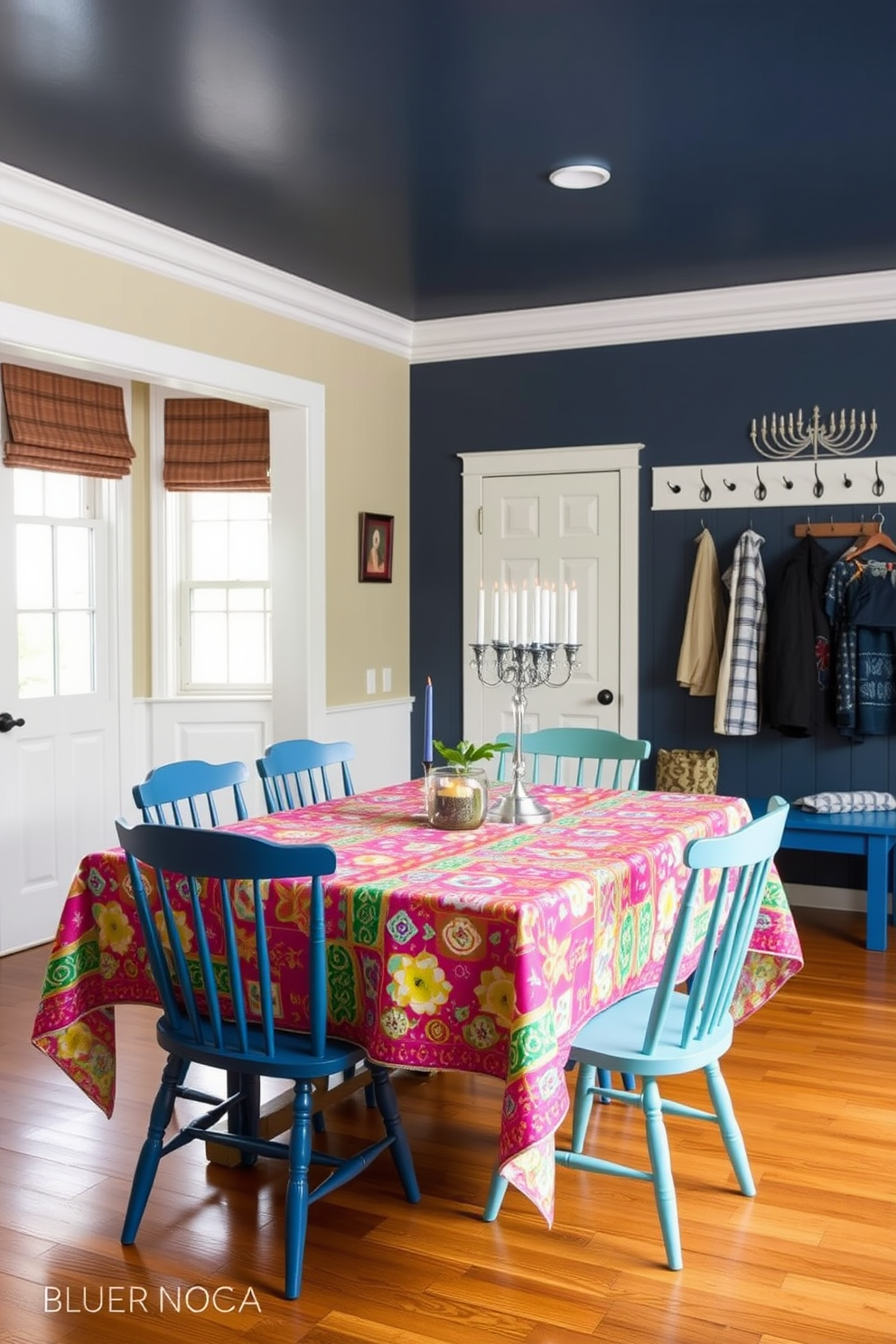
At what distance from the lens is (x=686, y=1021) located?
2.59 m

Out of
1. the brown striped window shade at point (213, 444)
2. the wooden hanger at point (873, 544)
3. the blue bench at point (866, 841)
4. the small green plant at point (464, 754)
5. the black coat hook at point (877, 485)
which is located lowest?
the blue bench at point (866, 841)

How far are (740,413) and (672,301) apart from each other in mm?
584

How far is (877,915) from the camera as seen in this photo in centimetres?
500

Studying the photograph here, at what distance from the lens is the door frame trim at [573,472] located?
595 centimetres

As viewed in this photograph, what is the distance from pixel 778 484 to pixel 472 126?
2.45 meters

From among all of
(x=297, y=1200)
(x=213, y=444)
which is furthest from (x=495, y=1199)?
(x=213, y=444)

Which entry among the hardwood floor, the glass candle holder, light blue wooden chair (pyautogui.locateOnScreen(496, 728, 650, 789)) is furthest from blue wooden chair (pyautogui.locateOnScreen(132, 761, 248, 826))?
light blue wooden chair (pyautogui.locateOnScreen(496, 728, 650, 789))

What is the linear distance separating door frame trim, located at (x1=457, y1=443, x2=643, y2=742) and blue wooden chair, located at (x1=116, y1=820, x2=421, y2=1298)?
3.47 m

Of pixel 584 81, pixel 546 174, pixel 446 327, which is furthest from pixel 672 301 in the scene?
pixel 584 81

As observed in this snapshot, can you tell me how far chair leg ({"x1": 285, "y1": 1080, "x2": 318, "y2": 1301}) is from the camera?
2.48m

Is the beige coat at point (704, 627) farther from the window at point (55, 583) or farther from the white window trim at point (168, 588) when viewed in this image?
the window at point (55, 583)

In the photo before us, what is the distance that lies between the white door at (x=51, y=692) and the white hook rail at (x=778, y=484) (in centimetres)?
253

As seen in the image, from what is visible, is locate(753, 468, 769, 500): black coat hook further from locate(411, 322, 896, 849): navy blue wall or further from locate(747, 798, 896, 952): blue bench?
locate(747, 798, 896, 952): blue bench

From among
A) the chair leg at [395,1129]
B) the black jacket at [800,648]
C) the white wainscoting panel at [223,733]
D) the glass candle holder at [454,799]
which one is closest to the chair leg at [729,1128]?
the chair leg at [395,1129]
